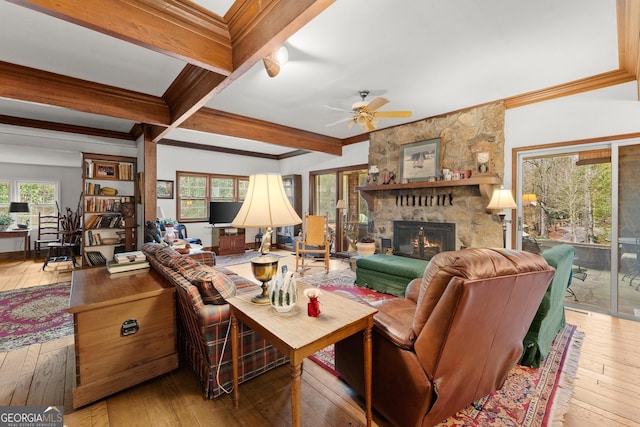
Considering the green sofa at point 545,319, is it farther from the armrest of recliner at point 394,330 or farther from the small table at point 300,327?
the small table at point 300,327

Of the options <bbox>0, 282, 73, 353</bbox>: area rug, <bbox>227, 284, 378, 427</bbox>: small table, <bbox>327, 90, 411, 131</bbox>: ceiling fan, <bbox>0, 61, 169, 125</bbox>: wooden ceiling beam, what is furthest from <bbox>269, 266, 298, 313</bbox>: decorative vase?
<bbox>0, 61, 169, 125</bbox>: wooden ceiling beam

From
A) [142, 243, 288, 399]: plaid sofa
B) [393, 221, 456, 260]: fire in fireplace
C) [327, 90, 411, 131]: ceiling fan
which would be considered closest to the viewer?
[142, 243, 288, 399]: plaid sofa

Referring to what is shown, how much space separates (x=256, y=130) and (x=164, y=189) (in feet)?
10.0

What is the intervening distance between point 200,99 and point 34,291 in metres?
3.73

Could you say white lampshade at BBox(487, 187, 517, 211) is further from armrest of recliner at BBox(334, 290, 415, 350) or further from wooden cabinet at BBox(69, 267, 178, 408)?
wooden cabinet at BBox(69, 267, 178, 408)

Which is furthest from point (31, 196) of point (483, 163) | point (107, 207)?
point (483, 163)

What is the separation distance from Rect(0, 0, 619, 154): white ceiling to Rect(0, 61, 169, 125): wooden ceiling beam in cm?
12

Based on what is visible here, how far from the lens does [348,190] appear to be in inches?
247

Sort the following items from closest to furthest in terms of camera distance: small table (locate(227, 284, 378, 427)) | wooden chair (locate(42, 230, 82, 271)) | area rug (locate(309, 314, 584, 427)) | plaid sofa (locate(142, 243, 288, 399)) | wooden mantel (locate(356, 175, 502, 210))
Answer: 1. small table (locate(227, 284, 378, 427))
2. area rug (locate(309, 314, 584, 427))
3. plaid sofa (locate(142, 243, 288, 399))
4. wooden mantel (locate(356, 175, 502, 210))
5. wooden chair (locate(42, 230, 82, 271))

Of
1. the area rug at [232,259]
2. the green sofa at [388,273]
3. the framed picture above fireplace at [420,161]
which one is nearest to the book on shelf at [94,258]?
the area rug at [232,259]

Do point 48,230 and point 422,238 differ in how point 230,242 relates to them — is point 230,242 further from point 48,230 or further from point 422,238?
point 48,230

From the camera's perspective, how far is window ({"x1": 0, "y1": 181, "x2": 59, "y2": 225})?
21.4ft

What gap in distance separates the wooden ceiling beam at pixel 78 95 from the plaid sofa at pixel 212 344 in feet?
7.61

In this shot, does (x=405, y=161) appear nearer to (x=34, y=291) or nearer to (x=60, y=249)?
(x=34, y=291)
